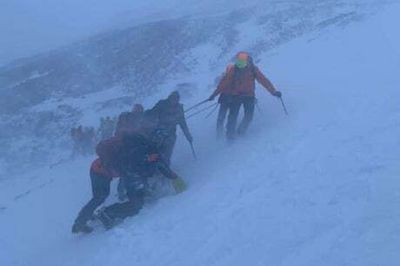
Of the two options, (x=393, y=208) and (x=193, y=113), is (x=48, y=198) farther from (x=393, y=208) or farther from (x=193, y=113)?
(x=393, y=208)

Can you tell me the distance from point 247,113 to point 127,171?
2853 mm

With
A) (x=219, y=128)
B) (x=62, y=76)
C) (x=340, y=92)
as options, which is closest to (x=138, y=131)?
(x=219, y=128)

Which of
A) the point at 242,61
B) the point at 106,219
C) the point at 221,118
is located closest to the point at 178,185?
the point at 106,219

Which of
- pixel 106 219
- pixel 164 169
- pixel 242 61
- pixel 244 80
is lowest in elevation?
pixel 106 219

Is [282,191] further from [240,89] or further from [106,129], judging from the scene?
[106,129]

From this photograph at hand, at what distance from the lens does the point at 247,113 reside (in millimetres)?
12711

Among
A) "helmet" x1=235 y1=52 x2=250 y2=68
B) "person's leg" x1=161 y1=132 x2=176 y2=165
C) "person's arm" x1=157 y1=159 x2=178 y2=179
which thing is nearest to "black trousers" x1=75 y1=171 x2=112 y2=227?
"person's arm" x1=157 y1=159 x2=178 y2=179

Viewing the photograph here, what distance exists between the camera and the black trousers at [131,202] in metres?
11.0

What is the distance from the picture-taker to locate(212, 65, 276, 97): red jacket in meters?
12.5

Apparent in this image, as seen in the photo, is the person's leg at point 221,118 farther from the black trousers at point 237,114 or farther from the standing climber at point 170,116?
the standing climber at point 170,116

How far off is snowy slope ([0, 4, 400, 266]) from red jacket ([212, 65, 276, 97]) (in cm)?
74

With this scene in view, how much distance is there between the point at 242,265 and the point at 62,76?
12.0 m

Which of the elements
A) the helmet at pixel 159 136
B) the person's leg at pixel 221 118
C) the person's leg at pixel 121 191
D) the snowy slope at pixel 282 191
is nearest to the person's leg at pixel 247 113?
the snowy slope at pixel 282 191

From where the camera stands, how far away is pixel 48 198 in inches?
528
